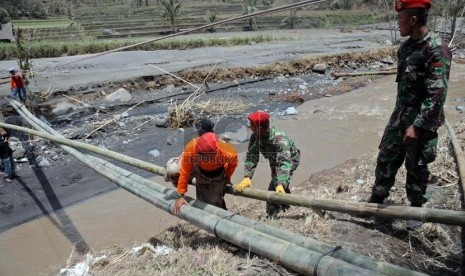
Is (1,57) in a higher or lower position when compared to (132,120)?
higher

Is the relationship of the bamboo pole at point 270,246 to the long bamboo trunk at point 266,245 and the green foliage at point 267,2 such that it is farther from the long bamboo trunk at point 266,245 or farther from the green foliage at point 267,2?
the green foliage at point 267,2

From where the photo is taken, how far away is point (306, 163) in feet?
25.0

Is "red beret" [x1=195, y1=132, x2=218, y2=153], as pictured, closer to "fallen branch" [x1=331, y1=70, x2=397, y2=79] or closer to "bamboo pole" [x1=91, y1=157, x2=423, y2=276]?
"bamboo pole" [x1=91, y1=157, x2=423, y2=276]

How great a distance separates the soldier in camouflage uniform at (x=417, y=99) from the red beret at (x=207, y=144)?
51.4 inches

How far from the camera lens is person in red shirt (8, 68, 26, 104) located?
9.09 metres

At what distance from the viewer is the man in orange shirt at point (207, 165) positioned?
10.9 ft

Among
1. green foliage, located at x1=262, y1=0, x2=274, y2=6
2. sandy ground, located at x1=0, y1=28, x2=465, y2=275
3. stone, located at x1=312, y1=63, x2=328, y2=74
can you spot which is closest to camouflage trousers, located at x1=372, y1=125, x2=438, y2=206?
sandy ground, located at x1=0, y1=28, x2=465, y2=275

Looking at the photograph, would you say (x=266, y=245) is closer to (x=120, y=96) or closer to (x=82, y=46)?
(x=120, y=96)

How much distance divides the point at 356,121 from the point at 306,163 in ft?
Result: 11.0

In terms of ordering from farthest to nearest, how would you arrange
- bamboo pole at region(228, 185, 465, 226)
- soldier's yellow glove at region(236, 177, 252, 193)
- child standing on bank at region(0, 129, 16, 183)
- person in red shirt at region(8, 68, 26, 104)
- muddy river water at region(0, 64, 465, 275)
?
person in red shirt at region(8, 68, 26, 104)
child standing on bank at region(0, 129, 16, 183)
muddy river water at region(0, 64, 465, 275)
soldier's yellow glove at region(236, 177, 252, 193)
bamboo pole at region(228, 185, 465, 226)

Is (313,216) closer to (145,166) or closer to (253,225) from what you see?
(253,225)

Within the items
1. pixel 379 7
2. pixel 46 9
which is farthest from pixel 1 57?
pixel 379 7

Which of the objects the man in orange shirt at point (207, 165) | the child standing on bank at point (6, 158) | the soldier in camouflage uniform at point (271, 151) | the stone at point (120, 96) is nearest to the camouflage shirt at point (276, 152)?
the soldier in camouflage uniform at point (271, 151)

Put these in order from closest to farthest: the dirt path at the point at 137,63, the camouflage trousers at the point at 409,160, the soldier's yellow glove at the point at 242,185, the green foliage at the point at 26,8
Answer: the camouflage trousers at the point at 409,160 < the soldier's yellow glove at the point at 242,185 < the dirt path at the point at 137,63 < the green foliage at the point at 26,8
